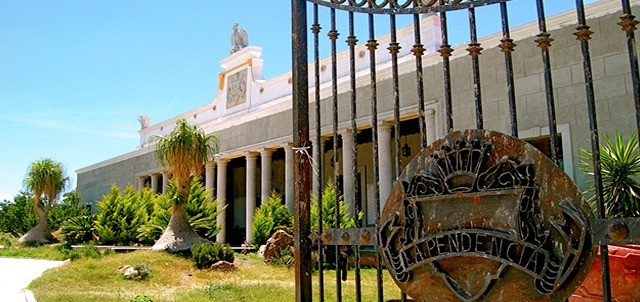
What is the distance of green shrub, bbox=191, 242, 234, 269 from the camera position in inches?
536

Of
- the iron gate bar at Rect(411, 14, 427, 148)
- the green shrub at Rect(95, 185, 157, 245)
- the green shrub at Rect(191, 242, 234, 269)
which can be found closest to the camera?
the iron gate bar at Rect(411, 14, 427, 148)

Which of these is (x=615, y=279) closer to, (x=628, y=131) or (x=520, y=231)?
(x=520, y=231)

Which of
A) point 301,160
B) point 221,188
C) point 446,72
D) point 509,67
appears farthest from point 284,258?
point 509,67

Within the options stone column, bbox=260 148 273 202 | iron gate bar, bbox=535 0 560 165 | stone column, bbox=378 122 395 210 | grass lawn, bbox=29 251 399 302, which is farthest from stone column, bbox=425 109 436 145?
iron gate bar, bbox=535 0 560 165

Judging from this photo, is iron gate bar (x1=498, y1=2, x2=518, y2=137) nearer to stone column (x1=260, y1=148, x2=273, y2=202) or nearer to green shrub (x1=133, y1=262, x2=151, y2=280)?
green shrub (x1=133, y1=262, x2=151, y2=280)

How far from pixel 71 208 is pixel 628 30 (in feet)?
103

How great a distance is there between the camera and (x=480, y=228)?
242 cm

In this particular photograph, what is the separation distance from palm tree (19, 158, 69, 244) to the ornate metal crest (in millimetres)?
8791

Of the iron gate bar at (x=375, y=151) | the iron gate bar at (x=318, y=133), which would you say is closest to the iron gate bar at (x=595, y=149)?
the iron gate bar at (x=375, y=151)

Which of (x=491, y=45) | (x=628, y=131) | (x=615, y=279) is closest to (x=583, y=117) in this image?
(x=628, y=131)

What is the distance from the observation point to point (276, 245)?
14.8 meters

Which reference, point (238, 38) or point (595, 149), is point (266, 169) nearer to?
point (238, 38)

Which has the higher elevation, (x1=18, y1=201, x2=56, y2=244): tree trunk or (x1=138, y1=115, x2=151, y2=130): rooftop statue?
(x1=138, y1=115, x2=151, y2=130): rooftop statue

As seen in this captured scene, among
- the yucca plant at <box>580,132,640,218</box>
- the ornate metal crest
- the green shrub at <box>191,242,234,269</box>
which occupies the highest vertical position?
the ornate metal crest
